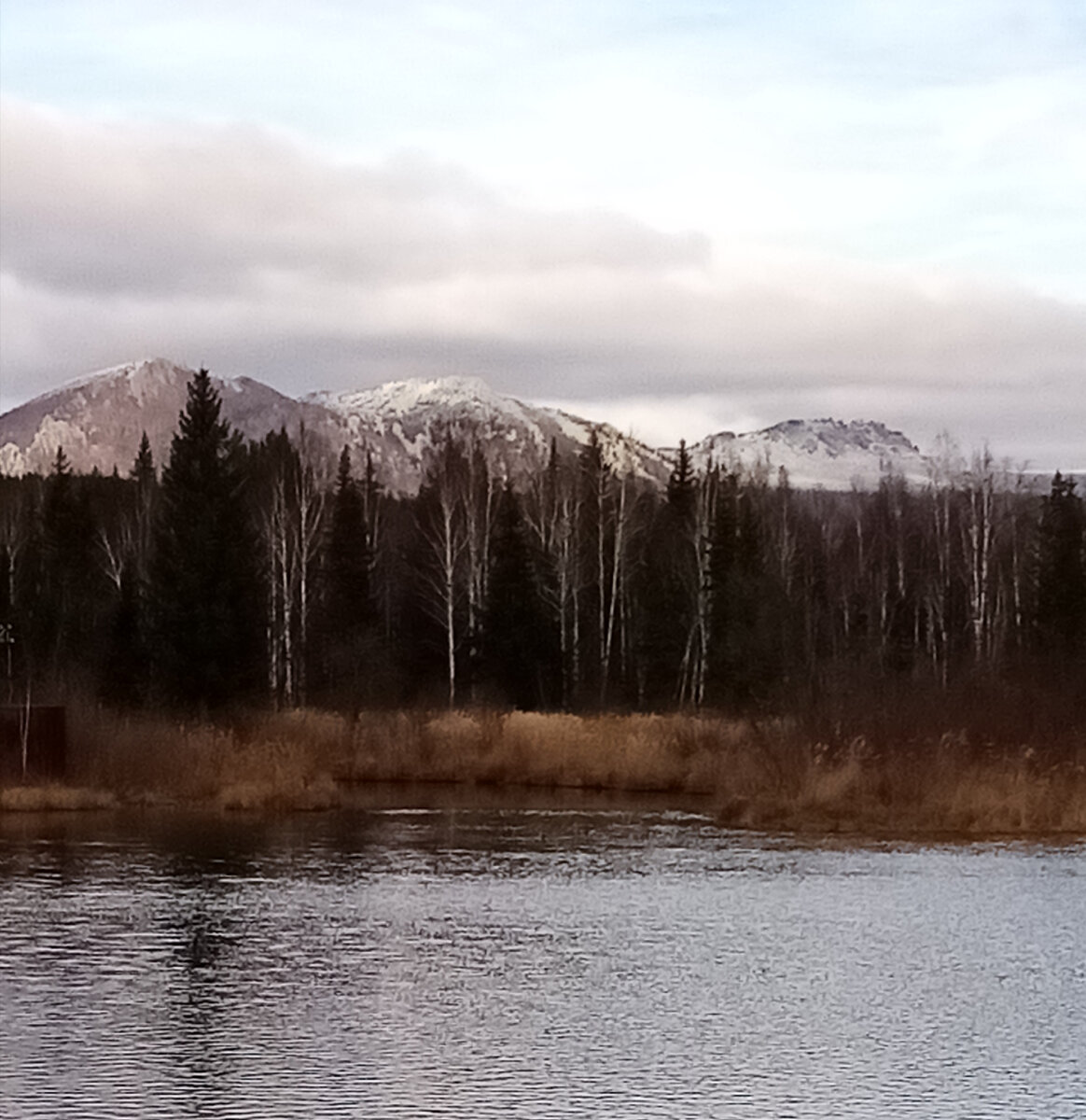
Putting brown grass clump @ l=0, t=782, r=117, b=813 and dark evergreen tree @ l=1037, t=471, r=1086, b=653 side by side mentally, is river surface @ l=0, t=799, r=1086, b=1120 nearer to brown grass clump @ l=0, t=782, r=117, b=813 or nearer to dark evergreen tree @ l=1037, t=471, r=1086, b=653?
brown grass clump @ l=0, t=782, r=117, b=813

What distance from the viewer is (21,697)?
4112cm

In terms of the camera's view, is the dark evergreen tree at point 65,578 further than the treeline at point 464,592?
Yes

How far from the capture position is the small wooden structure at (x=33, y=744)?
1362 inches

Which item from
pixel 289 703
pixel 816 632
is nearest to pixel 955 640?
pixel 816 632

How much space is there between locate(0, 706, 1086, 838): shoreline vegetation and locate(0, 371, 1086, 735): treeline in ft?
20.1

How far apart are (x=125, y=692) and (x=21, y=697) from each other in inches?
674

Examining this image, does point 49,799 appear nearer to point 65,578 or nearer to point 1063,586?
point 65,578

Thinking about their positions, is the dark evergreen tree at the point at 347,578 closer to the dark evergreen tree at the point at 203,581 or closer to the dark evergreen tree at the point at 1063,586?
the dark evergreen tree at the point at 203,581

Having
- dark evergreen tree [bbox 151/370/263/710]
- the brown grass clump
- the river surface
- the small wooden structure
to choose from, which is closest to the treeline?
dark evergreen tree [bbox 151/370/263/710]

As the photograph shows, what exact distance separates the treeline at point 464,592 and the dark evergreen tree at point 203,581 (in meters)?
0.08

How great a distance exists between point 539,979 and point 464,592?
58842mm

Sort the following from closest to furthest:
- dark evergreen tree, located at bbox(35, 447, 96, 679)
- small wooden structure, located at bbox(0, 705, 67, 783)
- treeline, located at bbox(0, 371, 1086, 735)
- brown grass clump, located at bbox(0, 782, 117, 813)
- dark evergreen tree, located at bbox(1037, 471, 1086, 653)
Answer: brown grass clump, located at bbox(0, 782, 117, 813), small wooden structure, located at bbox(0, 705, 67, 783), treeline, located at bbox(0, 371, 1086, 735), dark evergreen tree, located at bbox(35, 447, 96, 679), dark evergreen tree, located at bbox(1037, 471, 1086, 653)

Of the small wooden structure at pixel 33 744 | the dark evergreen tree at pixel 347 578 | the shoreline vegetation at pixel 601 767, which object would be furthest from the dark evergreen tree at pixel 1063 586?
the small wooden structure at pixel 33 744

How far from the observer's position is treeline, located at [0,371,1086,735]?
194ft
